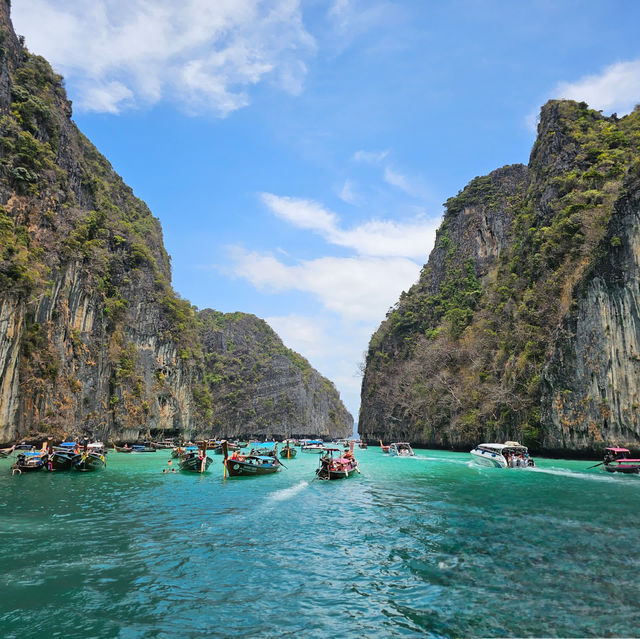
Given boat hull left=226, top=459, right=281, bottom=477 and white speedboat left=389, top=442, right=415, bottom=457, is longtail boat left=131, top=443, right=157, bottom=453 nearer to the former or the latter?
boat hull left=226, top=459, right=281, bottom=477

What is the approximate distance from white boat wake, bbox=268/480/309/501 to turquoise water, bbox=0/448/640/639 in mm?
981

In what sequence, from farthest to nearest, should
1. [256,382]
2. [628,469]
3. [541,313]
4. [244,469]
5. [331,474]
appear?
[256,382] < [541,313] < [244,469] < [331,474] < [628,469]

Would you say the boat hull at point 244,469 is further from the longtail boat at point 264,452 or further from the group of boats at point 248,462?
the longtail boat at point 264,452

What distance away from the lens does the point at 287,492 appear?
22031 mm

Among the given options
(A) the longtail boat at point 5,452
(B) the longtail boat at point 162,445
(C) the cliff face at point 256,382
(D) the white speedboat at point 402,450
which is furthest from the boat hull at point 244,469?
(C) the cliff face at point 256,382

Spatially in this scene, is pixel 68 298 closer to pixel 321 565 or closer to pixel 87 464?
pixel 87 464

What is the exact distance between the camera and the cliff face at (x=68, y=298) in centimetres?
3725

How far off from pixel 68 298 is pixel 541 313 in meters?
47.4

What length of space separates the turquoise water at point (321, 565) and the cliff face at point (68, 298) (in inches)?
881

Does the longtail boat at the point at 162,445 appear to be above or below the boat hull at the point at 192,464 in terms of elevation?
below

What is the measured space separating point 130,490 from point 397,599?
57.4ft

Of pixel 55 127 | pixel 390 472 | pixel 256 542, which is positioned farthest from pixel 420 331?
pixel 256 542

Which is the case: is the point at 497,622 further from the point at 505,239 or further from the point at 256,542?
the point at 505,239

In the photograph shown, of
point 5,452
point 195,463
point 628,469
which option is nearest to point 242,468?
point 195,463
